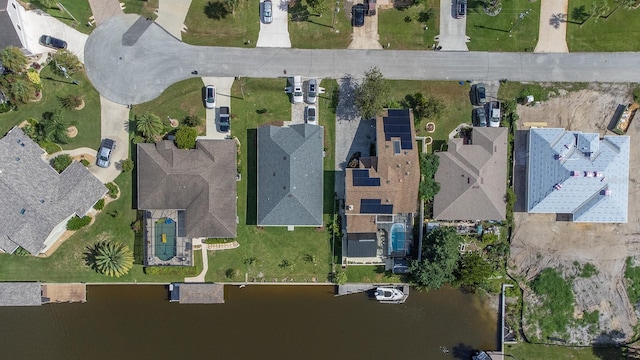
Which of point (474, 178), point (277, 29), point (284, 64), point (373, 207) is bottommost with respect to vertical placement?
point (373, 207)

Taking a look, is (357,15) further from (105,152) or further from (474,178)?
(105,152)

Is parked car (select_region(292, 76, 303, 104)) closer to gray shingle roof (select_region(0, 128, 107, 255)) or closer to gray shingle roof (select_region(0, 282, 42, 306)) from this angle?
gray shingle roof (select_region(0, 128, 107, 255))

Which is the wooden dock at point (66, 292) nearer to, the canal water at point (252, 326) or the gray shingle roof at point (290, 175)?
the canal water at point (252, 326)

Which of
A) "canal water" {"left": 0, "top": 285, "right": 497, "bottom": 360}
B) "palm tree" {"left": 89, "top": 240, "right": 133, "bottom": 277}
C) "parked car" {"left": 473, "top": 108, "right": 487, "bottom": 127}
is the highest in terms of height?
"parked car" {"left": 473, "top": 108, "right": 487, "bottom": 127}

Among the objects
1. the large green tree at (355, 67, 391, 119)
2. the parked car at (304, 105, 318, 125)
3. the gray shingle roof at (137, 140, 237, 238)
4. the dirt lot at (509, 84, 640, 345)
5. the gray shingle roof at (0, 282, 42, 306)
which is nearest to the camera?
the large green tree at (355, 67, 391, 119)

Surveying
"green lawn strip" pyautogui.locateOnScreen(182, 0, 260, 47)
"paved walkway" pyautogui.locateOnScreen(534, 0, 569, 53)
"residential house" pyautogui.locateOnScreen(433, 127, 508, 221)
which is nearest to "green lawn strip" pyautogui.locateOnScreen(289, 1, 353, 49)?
"green lawn strip" pyautogui.locateOnScreen(182, 0, 260, 47)

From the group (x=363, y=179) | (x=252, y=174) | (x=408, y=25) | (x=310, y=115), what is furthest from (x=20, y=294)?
(x=408, y=25)
